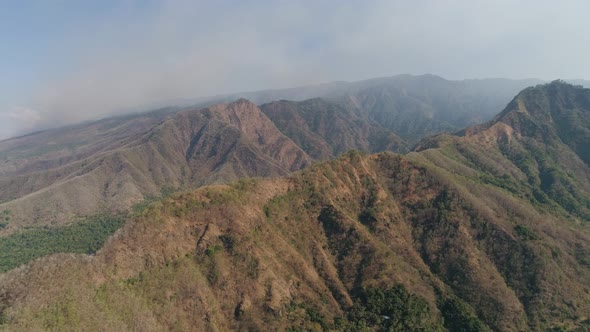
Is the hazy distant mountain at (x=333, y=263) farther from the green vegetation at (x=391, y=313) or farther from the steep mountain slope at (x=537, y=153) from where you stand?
the steep mountain slope at (x=537, y=153)

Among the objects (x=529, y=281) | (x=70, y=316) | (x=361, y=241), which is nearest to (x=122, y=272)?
(x=70, y=316)

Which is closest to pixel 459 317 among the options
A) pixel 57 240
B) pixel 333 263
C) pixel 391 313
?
pixel 391 313

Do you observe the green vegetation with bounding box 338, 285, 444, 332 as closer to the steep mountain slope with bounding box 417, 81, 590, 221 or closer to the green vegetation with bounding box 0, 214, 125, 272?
the steep mountain slope with bounding box 417, 81, 590, 221

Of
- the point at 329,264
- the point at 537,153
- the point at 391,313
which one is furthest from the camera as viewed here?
the point at 537,153

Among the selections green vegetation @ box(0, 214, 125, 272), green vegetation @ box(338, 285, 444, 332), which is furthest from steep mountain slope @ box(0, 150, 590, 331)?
green vegetation @ box(0, 214, 125, 272)

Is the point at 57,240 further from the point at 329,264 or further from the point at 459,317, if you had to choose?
the point at 459,317

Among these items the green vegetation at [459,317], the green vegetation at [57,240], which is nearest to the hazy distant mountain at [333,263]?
the green vegetation at [459,317]
